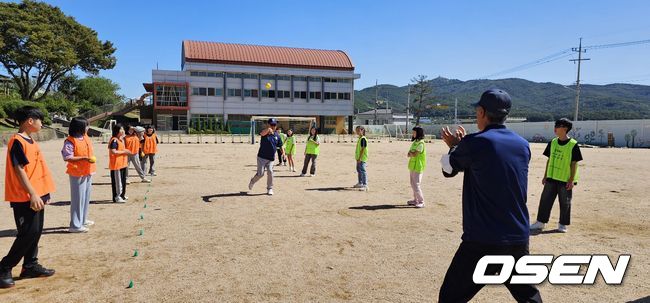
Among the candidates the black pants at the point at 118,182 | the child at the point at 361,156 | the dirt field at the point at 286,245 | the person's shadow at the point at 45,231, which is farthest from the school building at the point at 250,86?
the person's shadow at the point at 45,231

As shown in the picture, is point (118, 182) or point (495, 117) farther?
point (118, 182)

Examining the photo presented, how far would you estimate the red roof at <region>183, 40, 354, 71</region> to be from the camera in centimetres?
5797

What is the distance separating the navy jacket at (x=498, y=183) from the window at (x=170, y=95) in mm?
57887

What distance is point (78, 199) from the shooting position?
6.30 meters

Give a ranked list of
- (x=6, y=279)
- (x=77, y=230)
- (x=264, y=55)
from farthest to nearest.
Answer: (x=264, y=55) → (x=77, y=230) → (x=6, y=279)

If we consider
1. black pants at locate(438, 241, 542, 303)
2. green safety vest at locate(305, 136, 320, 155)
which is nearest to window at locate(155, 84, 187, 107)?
green safety vest at locate(305, 136, 320, 155)

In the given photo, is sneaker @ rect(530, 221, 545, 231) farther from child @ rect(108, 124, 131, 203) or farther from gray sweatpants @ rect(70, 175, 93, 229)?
child @ rect(108, 124, 131, 203)

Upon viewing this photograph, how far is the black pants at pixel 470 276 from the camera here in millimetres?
2748

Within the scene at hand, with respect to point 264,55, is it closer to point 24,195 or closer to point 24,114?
point 24,114

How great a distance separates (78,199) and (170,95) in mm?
53338

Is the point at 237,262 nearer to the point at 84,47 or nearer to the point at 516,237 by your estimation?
the point at 516,237

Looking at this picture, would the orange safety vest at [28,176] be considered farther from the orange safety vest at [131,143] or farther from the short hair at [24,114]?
the orange safety vest at [131,143]

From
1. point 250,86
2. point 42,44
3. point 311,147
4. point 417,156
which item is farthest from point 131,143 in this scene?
point 250,86

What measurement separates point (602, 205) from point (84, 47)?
58.4 meters
